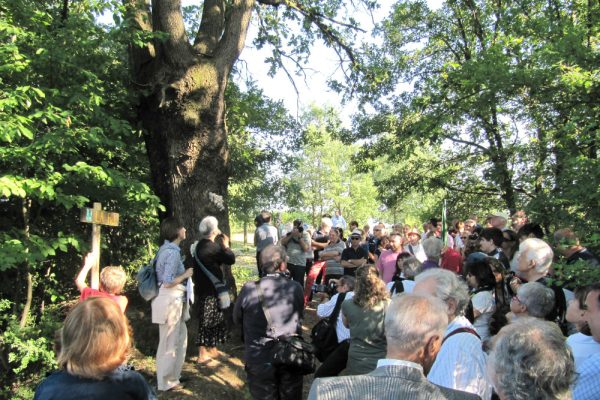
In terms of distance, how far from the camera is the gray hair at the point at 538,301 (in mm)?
3367

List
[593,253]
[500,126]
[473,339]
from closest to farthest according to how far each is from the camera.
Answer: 1. [473,339]
2. [593,253]
3. [500,126]

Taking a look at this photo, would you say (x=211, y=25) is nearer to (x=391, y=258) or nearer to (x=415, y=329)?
(x=391, y=258)

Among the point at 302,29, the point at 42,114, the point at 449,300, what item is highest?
the point at 302,29

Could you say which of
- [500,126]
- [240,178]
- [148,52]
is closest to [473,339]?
[148,52]

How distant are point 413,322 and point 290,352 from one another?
214 cm

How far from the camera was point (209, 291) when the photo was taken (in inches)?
235

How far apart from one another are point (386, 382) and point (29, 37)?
225 inches

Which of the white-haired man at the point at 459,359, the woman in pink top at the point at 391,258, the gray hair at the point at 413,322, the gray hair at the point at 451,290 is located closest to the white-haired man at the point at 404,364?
the gray hair at the point at 413,322

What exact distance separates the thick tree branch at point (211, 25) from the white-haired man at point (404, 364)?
617cm

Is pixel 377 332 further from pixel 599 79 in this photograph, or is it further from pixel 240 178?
pixel 240 178

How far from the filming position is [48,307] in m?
6.96

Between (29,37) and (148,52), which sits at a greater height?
(148,52)

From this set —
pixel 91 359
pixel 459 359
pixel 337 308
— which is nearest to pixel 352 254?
pixel 337 308

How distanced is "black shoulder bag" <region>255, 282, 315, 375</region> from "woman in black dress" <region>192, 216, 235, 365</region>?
187cm
